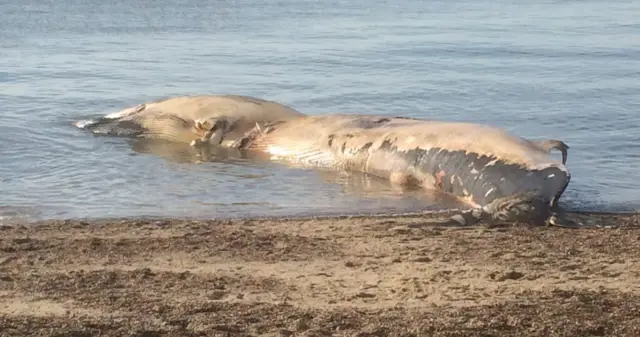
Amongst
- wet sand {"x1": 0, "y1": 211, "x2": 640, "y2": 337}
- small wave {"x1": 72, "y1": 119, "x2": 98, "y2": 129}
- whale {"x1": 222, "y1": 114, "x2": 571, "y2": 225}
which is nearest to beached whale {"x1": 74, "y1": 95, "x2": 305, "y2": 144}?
small wave {"x1": 72, "y1": 119, "x2": 98, "y2": 129}

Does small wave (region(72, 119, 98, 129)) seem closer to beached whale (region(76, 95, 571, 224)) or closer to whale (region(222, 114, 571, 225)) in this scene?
beached whale (region(76, 95, 571, 224))

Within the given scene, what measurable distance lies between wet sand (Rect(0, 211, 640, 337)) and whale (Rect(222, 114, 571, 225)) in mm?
→ 467

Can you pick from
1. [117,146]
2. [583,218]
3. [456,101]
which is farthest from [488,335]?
[456,101]

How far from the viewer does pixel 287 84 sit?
18234 millimetres

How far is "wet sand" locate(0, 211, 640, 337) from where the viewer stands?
20.2ft

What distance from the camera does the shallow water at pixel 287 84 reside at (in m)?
11.0

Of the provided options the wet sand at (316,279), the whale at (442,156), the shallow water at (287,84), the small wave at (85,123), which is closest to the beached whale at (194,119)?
the small wave at (85,123)

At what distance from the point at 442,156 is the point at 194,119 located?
3.99m

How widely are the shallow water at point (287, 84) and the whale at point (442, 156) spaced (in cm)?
34

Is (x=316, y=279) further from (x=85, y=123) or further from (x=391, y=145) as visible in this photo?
(x=85, y=123)

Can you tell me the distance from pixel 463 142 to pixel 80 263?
455cm

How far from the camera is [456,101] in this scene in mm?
16594

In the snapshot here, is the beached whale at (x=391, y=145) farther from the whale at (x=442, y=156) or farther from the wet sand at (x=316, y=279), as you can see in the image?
the wet sand at (x=316, y=279)

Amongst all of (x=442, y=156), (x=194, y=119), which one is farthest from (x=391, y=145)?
(x=194, y=119)
